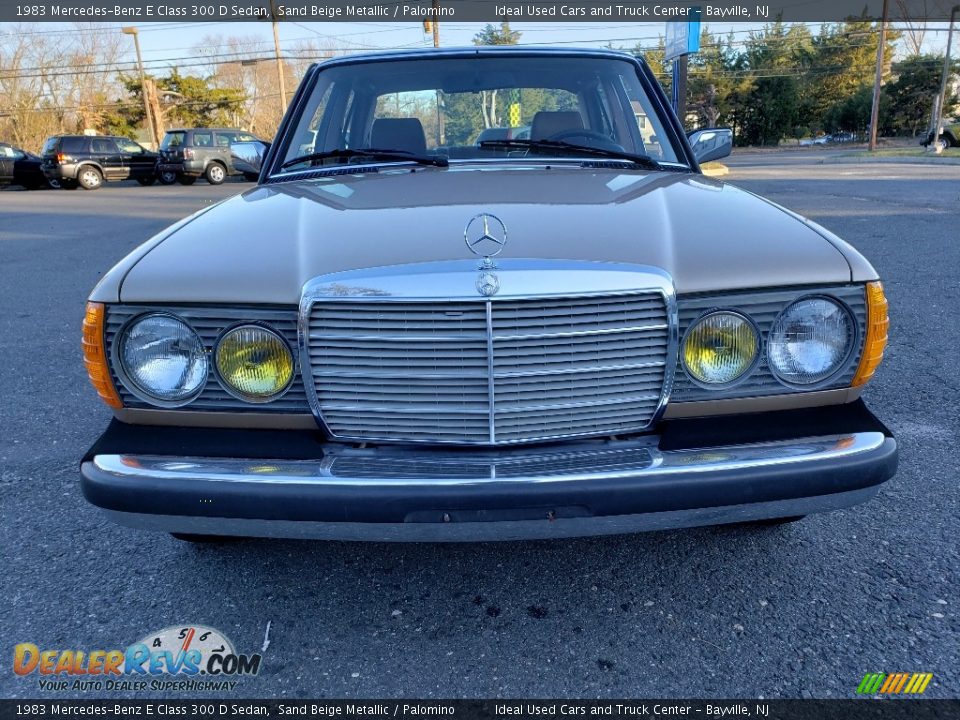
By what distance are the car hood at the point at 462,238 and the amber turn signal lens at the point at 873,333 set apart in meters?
0.10

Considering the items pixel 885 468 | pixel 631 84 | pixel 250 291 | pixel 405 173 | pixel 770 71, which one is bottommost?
pixel 885 468

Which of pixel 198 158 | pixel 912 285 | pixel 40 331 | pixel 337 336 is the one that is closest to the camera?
pixel 337 336

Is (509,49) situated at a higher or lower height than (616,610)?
higher

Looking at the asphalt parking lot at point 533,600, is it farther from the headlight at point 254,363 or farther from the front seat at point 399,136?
the front seat at point 399,136

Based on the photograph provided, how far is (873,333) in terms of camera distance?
181cm

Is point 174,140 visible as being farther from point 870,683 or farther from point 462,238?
point 870,683

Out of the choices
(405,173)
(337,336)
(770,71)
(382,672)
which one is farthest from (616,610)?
(770,71)

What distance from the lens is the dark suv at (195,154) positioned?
2109cm

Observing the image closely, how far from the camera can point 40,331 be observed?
5008 mm

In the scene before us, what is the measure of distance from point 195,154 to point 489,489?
22328 millimetres

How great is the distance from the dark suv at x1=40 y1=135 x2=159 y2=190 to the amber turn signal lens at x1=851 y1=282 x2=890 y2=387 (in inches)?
938

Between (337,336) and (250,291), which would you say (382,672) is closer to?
(337,336)

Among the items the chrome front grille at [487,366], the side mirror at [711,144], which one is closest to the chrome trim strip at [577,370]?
the chrome front grille at [487,366]

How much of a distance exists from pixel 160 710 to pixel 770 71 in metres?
59.0
